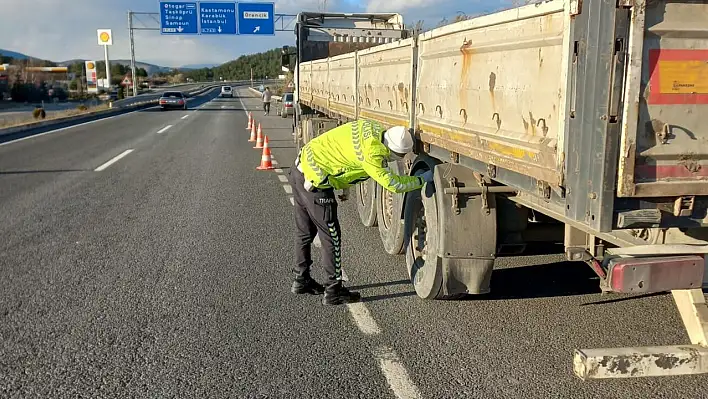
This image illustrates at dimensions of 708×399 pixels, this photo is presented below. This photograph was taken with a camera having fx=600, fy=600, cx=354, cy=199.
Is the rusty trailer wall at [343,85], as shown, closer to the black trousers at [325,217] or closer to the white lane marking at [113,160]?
the black trousers at [325,217]

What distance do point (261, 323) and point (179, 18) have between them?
40.0 m

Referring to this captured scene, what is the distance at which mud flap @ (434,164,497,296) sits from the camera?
162 inches

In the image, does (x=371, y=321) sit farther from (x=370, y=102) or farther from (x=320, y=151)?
(x=370, y=102)

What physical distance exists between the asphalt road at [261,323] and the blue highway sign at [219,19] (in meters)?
34.8

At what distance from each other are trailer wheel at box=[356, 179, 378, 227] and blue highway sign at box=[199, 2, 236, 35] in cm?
3553

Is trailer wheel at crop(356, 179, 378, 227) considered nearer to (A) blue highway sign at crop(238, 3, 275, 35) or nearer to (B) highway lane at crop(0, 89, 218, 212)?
(B) highway lane at crop(0, 89, 218, 212)

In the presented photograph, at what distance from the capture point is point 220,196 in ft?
31.3

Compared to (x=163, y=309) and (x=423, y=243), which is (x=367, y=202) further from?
(x=163, y=309)

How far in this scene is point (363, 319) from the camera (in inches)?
177

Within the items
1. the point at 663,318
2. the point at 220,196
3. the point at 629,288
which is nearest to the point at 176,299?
the point at 629,288

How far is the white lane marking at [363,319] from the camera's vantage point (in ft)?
14.1

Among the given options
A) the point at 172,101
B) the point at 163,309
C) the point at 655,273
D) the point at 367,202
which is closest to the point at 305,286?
the point at 163,309

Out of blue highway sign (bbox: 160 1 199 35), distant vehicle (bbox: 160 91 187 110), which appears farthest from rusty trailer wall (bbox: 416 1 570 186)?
distant vehicle (bbox: 160 91 187 110)

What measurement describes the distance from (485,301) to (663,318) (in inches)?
50.7
